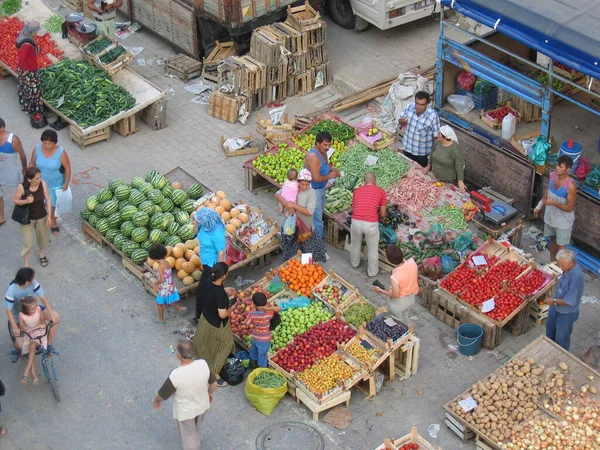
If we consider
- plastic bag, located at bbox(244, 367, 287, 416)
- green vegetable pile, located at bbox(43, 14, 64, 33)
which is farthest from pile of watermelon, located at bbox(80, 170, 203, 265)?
green vegetable pile, located at bbox(43, 14, 64, 33)

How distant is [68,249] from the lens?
1442 cm

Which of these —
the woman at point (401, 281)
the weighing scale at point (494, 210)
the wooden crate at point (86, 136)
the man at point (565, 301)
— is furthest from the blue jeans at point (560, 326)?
the wooden crate at point (86, 136)

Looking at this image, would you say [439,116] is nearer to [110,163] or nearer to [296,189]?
[296,189]

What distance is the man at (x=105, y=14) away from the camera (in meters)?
18.6

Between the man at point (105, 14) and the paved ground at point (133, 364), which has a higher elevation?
the man at point (105, 14)

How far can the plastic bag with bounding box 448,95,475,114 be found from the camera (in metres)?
15.5

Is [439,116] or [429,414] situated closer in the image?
[429,414]

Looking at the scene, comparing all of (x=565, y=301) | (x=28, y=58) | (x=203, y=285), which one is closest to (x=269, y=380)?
(x=203, y=285)

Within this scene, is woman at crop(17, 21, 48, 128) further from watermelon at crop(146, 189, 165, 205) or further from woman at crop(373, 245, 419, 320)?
woman at crop(373, 245, 419, 320)

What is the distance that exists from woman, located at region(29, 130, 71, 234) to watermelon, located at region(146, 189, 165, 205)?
1.21 metres

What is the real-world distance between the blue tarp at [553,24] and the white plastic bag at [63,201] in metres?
6.41

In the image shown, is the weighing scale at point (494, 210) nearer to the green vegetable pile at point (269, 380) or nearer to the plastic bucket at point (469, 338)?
the plastic bucket at point (469, 338)

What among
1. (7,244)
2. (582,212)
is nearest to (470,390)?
(582,212)

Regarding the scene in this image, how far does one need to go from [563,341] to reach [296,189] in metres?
4.09
